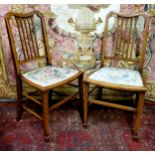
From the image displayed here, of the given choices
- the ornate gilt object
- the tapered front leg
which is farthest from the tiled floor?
the ornate gilt object

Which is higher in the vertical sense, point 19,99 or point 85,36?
point 85,36

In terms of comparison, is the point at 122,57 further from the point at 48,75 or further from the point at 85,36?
the point at 48,75

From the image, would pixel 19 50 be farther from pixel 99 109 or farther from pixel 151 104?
pixel 151 104

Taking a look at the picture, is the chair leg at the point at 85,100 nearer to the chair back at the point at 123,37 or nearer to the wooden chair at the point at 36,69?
the wooden chair at the point at 36,69

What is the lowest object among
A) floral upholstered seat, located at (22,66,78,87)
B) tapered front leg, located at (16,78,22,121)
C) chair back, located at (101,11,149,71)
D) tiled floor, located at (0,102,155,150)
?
tiled floor, located at (0,102,155,150)

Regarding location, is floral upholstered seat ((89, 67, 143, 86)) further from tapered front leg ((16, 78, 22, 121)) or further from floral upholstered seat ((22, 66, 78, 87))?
tapered front leg ((16, 78, 22, 121))

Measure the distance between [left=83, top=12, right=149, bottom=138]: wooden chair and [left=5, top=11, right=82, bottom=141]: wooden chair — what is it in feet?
0.77

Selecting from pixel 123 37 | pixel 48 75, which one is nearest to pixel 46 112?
pixel 48 75

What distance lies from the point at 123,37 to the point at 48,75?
80 centimetres

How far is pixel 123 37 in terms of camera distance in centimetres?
207

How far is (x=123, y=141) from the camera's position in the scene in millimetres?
1917

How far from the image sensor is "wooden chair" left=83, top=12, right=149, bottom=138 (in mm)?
1821

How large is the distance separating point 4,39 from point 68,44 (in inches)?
25.3
